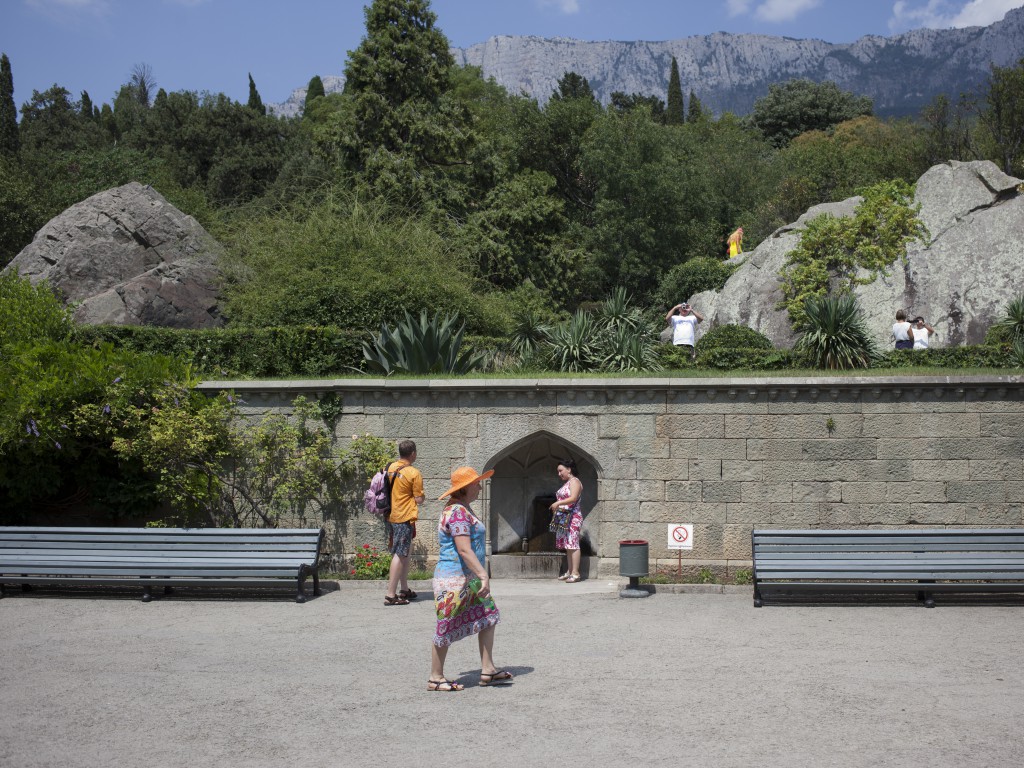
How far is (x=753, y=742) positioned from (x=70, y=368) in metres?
10.6

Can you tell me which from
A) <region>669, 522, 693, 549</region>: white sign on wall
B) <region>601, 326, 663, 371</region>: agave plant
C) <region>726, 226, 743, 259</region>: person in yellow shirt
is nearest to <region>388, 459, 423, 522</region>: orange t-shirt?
<region>669, 522, 693, 549</region>: white sign on wall

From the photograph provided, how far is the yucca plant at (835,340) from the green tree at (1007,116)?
66.8 ft

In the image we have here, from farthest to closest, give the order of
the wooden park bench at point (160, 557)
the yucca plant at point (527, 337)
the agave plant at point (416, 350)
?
the yucca plant at point (527, 337)
the agave plant at point (416, 350)
the wooden park bench at point (160, 557)

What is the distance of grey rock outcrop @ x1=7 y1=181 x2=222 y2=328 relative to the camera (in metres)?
23.7

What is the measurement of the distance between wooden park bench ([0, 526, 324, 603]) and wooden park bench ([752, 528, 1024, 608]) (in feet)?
17.8

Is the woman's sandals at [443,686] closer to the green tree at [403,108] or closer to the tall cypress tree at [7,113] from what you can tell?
the green tree at [403,108]

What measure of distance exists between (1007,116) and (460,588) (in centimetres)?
3180

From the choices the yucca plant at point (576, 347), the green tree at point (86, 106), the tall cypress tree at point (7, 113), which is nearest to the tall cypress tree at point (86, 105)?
the green tree at point (86, 106)

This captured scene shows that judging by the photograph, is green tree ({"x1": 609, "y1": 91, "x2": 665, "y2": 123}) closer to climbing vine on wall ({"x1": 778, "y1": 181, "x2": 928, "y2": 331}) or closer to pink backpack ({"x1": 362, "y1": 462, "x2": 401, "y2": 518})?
climbing vine on wall ({"x1": 778, "y1": 181, "x2": 928, "y2": 331})

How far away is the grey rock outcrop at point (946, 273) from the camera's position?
21.9 meters

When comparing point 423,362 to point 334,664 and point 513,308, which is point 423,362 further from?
point 513,308

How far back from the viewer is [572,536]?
13844mm

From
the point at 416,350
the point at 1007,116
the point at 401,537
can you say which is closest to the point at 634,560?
the point at 401,537

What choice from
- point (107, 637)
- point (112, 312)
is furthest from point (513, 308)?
point (107, 637)
